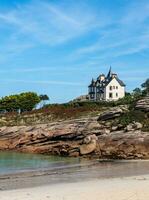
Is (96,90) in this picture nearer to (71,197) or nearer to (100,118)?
(100,118)

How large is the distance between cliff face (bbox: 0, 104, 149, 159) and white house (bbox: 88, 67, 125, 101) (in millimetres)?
52130

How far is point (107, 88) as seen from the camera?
108938 mm

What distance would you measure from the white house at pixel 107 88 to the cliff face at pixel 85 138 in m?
52.1

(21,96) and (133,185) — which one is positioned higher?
(21,96)

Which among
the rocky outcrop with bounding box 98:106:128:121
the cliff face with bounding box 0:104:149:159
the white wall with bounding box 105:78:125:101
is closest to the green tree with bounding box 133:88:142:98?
the white wall with bounding box 105:78:125:101

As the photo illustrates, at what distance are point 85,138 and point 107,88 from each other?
205 feet

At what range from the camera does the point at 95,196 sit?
59.9 feet

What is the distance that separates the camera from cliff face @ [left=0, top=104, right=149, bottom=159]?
4231 cm

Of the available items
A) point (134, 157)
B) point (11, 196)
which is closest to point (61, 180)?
point (11, 196)

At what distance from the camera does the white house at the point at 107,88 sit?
358 feet

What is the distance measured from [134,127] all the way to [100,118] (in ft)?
25.4

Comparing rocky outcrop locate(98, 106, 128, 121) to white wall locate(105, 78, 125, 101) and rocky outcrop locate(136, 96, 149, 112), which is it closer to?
rocky outcrop locate(136, 96, 149, 112)

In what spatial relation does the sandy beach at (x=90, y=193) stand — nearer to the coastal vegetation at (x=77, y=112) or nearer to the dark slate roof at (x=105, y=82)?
the coastal vegetation at (x=77, y=112)

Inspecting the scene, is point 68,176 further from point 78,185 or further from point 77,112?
point 77,112
